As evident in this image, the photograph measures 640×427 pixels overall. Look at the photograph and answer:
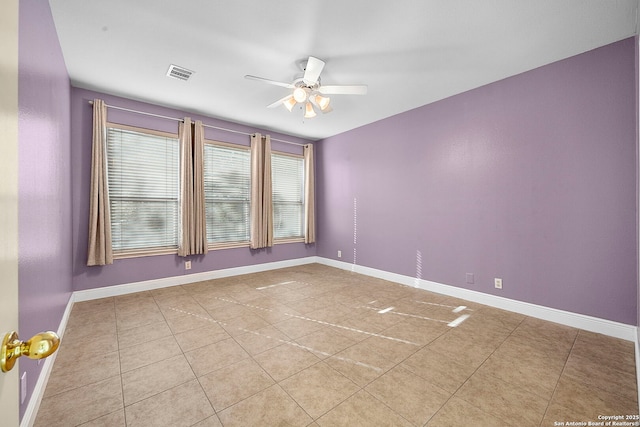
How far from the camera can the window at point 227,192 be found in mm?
4520

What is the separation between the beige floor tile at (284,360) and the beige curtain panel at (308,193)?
347 centimetres

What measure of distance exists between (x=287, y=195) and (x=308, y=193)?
1.49ft

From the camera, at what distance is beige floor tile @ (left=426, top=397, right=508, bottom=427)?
151cm

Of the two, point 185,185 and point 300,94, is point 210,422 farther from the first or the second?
point 185,185

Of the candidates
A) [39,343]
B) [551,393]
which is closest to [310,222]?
[551,393]

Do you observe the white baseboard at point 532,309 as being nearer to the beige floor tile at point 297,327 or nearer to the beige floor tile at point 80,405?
the beige floor tile at point 297,327

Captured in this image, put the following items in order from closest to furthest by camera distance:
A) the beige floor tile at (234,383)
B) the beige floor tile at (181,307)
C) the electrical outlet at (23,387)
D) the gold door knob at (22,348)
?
the gold door knob at (22,348) → the electrical outlet at (23,387) → the beige floor tile at (234,383) → the beige floor tile at (181,307)

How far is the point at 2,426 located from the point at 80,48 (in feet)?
11.0

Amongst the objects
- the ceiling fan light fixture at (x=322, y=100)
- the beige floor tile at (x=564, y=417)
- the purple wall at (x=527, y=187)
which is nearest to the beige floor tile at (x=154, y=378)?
the beige floor tile at (x=564, y=417)

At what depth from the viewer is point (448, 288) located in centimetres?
369

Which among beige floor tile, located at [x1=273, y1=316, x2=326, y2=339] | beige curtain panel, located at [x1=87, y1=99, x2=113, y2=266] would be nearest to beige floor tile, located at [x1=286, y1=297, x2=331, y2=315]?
beige floor tile, located at [x1=273, y1=316, x2=326, y2=339]

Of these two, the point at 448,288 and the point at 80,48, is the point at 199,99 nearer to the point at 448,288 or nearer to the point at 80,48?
the point at 80,48

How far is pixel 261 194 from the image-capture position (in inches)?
195

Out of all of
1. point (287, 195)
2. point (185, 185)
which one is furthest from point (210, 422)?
point (287, 195)
